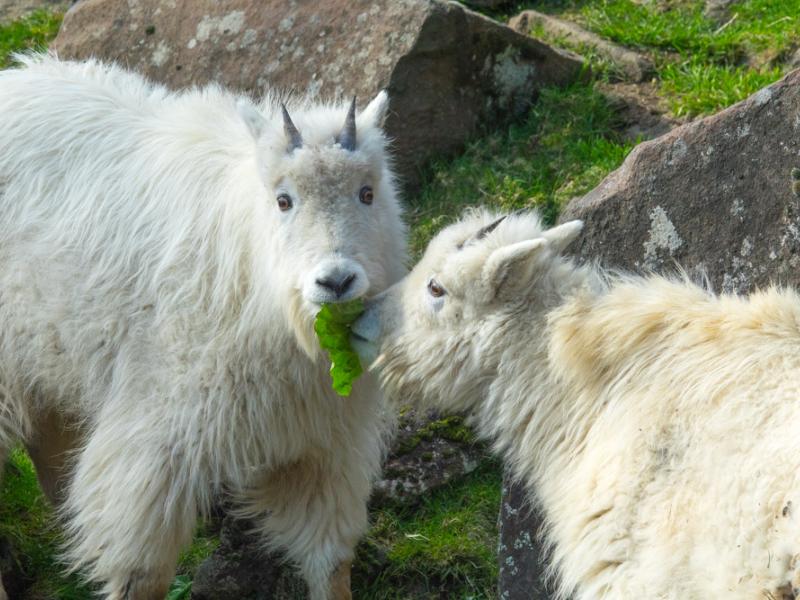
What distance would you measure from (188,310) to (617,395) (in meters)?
2.21

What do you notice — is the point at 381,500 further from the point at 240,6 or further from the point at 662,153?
the point at 240,6

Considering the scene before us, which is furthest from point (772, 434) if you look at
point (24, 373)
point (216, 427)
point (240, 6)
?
point (240, 6)

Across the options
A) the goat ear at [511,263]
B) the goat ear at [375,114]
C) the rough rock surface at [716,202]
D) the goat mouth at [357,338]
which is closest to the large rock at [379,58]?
the goat ear at [375,114]

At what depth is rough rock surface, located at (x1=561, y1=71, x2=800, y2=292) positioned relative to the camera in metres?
5.87

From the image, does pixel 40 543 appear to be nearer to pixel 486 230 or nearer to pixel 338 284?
pixel 338 284

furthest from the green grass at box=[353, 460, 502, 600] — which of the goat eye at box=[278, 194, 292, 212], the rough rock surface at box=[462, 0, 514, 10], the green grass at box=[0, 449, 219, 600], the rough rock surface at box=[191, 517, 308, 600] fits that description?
the rough rock surface at box=[462, 0, 514, 10]

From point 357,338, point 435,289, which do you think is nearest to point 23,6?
point 357,338

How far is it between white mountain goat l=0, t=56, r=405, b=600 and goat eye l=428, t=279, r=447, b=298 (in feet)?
0.97

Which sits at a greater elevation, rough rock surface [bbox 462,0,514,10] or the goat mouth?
rough rock surface [bbox 462,0,514,10]

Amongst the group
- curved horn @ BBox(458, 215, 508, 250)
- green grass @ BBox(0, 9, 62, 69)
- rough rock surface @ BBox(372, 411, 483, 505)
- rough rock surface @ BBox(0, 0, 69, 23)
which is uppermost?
rough rock surface @ BBox(0, 0, 69, 23)

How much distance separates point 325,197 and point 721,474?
2216 mm

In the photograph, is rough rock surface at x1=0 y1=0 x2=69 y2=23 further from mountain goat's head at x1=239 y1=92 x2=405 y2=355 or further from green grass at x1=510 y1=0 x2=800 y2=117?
mountain goat's head at x1=239 y1=92 x2=405 y2=355

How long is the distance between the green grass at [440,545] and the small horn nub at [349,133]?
2.46 m

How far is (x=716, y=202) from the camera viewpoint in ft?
19.9
